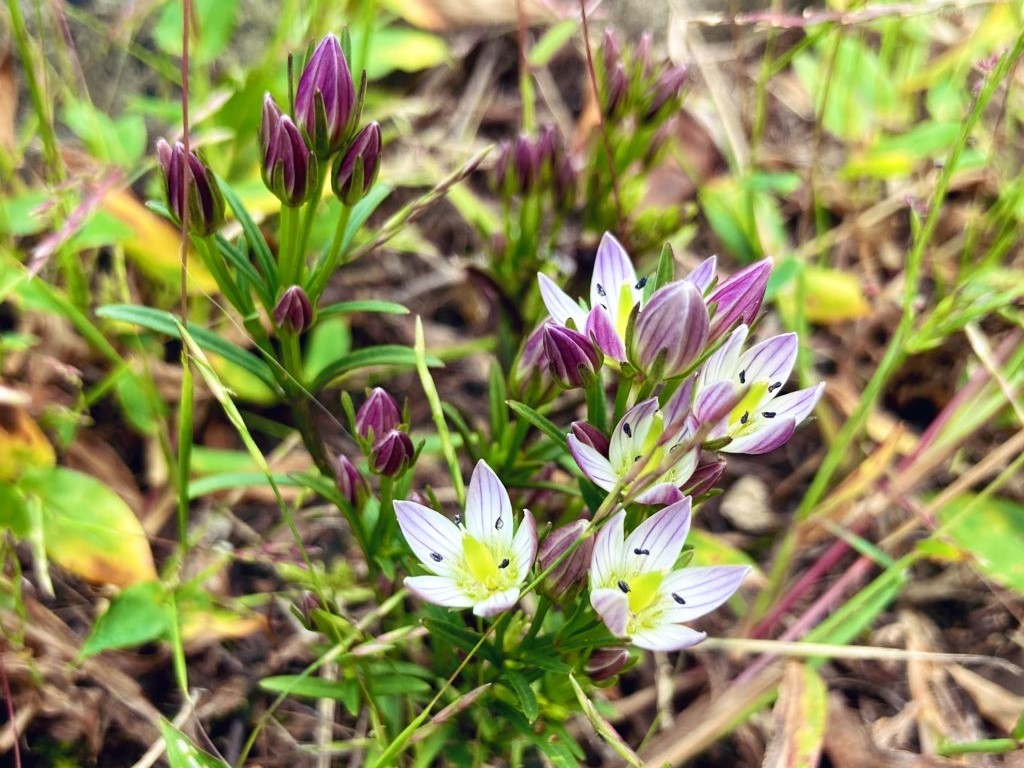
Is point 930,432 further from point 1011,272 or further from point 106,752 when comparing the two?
point 106,752

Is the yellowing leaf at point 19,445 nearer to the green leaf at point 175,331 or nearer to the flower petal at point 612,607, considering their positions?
the green leaf at point 175,331

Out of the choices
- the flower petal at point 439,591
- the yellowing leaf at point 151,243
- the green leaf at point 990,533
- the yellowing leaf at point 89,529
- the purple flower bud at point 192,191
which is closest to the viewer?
the flower petal at point 439,591

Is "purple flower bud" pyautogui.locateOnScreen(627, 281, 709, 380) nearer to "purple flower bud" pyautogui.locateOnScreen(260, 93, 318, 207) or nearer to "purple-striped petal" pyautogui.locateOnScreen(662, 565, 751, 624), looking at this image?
"purple-striped petal" pyautogui.locateOnScreen(662, 565, 751, 624)

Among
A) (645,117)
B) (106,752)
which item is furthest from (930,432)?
(106,752)

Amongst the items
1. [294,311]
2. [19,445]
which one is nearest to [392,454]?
[294,311]

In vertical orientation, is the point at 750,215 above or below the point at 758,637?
above

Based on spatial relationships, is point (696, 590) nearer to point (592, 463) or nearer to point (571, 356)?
point (592, 463)

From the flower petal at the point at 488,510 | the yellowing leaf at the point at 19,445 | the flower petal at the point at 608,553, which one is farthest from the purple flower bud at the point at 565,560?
the yellowing leaf at the point at 19,445
